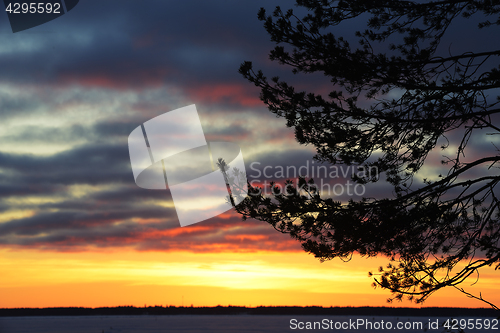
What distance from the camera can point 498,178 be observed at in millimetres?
7027

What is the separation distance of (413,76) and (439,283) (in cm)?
366

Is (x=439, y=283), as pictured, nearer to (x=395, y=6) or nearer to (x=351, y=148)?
(x=351, y=148)

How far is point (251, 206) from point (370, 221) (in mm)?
2269

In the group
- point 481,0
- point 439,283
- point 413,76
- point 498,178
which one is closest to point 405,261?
point 439,283

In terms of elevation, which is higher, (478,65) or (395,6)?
(395,6)

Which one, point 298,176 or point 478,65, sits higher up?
point 478,65

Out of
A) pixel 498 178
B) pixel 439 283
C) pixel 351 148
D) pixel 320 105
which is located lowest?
pixel 439 283

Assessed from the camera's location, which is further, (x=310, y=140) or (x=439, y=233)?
(x=310, y=140)

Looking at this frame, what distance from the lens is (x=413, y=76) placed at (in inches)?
292

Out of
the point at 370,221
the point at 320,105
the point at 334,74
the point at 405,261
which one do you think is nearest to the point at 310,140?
the point at 320,105

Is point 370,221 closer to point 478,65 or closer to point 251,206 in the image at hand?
point 251,206

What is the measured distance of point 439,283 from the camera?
700 cm

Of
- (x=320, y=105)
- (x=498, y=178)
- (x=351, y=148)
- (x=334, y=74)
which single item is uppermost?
(x=334, y=74)

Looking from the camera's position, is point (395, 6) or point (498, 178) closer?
point (498, 178)
